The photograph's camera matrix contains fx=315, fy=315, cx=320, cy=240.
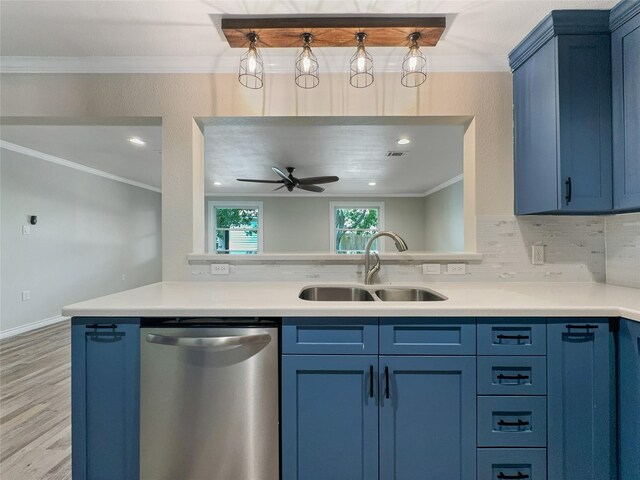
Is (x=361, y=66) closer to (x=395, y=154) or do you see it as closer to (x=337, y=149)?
(x=337, y=149)

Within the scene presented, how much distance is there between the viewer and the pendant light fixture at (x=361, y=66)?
167cm

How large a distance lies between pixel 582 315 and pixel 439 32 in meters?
1.53

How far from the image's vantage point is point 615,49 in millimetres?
1564

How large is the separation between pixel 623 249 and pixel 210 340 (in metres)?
2.36

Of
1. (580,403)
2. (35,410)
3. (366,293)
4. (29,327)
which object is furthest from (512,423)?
(29,327)

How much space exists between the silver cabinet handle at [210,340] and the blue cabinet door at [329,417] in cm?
14

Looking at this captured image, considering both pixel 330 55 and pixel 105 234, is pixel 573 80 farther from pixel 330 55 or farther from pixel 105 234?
pixel 105 234

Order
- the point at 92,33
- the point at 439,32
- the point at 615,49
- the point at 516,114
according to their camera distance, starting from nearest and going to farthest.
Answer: the point at 615,49 → the point at 439,32 → the point at 92,33 → the point at 516,114

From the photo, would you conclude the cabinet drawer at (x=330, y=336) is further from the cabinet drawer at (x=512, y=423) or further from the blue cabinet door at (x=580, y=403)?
the blue cabinet door at (x=580, y=403)

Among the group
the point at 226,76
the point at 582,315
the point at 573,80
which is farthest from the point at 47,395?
the point at 573,80

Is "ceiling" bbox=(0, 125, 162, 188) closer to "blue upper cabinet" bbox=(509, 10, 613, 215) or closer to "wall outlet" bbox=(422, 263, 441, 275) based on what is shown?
"wall outlet" bbox=(422, 263, 441, 275)

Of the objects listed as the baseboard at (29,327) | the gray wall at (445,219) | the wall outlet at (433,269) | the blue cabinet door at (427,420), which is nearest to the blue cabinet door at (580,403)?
the blue cabinet door at (427,420)

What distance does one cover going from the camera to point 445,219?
6.61 metres

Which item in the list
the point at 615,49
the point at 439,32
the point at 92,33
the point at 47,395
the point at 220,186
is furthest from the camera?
the point at 220,186
